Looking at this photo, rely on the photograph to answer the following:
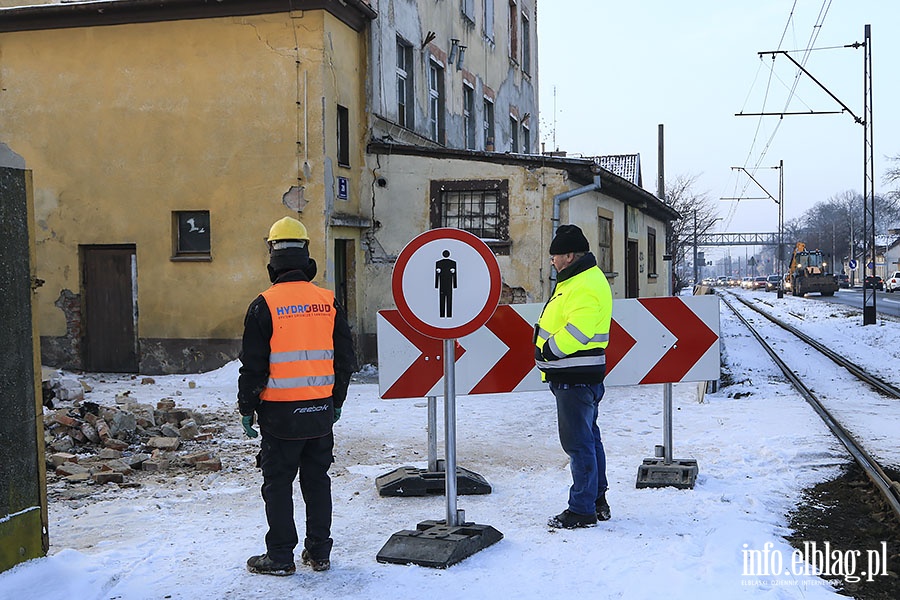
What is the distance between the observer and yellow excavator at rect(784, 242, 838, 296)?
57.3m

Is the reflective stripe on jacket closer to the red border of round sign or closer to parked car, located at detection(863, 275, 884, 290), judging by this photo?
the red border of round sign

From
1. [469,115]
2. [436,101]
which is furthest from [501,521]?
[469,115]

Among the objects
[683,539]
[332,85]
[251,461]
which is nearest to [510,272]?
[332,85]

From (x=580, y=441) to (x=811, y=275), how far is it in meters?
56.3

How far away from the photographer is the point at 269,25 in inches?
577

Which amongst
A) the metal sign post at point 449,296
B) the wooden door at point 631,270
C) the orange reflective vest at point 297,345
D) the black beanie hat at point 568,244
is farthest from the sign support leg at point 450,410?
the wooden door at point 631,270

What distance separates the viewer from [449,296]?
557 cm

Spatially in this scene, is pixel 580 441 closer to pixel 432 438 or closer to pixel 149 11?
pixel 432 438

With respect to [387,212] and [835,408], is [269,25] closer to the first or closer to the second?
[387,212]

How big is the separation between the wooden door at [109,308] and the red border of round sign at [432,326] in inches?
438

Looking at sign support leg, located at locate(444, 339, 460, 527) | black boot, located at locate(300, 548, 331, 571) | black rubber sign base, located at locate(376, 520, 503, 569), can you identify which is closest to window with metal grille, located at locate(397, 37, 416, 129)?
sign support leg, located at locate(444, 339, 460, 527)

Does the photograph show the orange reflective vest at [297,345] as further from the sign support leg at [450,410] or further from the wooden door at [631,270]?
the wooden door at [631,270]

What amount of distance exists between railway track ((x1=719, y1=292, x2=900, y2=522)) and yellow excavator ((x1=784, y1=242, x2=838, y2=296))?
112 feet

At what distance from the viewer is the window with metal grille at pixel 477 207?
16109 millimetres
